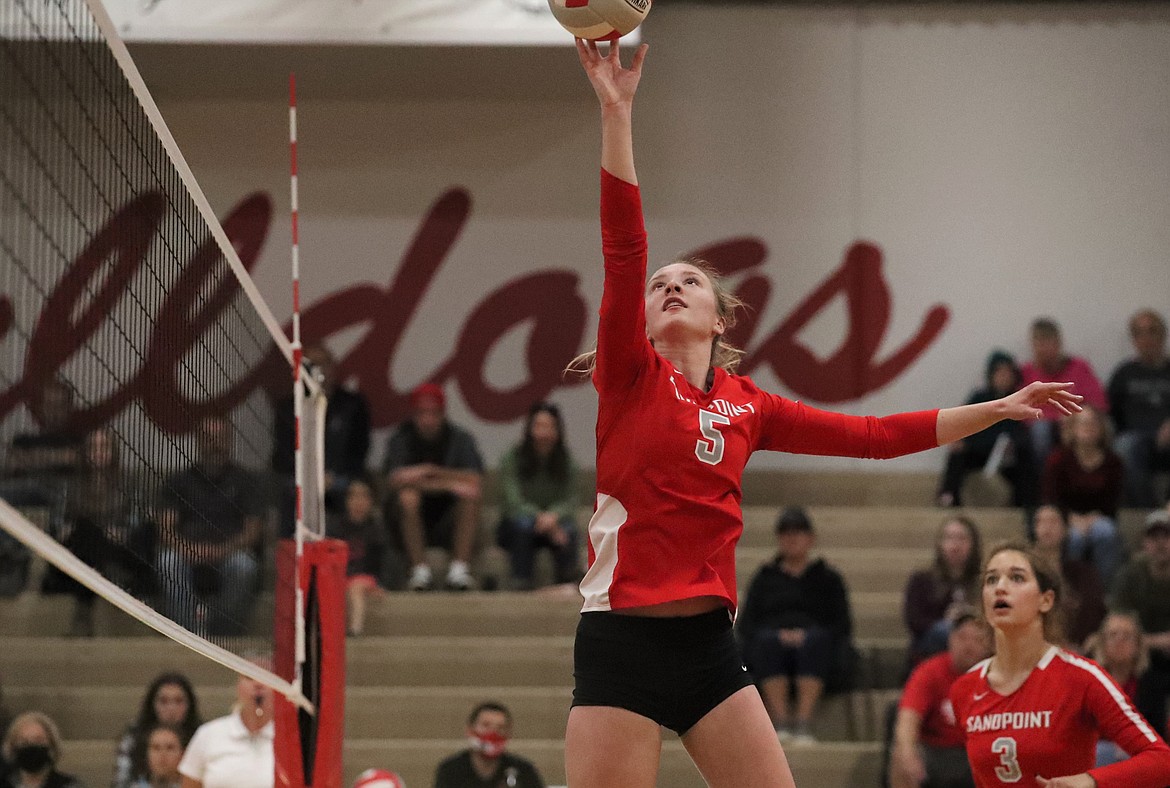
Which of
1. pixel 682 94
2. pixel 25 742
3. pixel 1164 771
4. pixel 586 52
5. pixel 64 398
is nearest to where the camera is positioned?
pixel 586 52

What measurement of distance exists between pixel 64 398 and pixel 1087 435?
7626mm

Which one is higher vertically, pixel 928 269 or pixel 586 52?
pixel 928 269

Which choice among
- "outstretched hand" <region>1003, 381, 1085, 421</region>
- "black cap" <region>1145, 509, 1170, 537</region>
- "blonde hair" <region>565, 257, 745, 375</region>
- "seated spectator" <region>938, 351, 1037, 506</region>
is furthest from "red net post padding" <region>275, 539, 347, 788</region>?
"seated spectator" <region>938, 351, 1037, 506</region>

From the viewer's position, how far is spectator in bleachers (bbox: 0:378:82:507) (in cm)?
870

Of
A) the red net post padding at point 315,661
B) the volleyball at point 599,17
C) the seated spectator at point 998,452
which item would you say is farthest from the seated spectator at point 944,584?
the volleyball at point 599,17

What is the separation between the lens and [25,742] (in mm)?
9273

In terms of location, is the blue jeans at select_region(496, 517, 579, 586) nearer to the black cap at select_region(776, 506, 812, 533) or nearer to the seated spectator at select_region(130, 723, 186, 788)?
the black cap at select_region(776, 506, 812, 533)

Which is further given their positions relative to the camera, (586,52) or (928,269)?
(928,269)

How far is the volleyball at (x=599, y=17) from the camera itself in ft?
13.9

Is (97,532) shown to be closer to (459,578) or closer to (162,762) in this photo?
(162,762)

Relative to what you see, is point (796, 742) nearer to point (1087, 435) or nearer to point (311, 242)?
point (1087, 435)

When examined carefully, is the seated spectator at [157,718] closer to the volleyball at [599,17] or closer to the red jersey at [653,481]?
the red jersey at [653,481]

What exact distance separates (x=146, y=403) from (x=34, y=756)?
3.22 metres

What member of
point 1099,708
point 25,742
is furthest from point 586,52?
point 25,742
